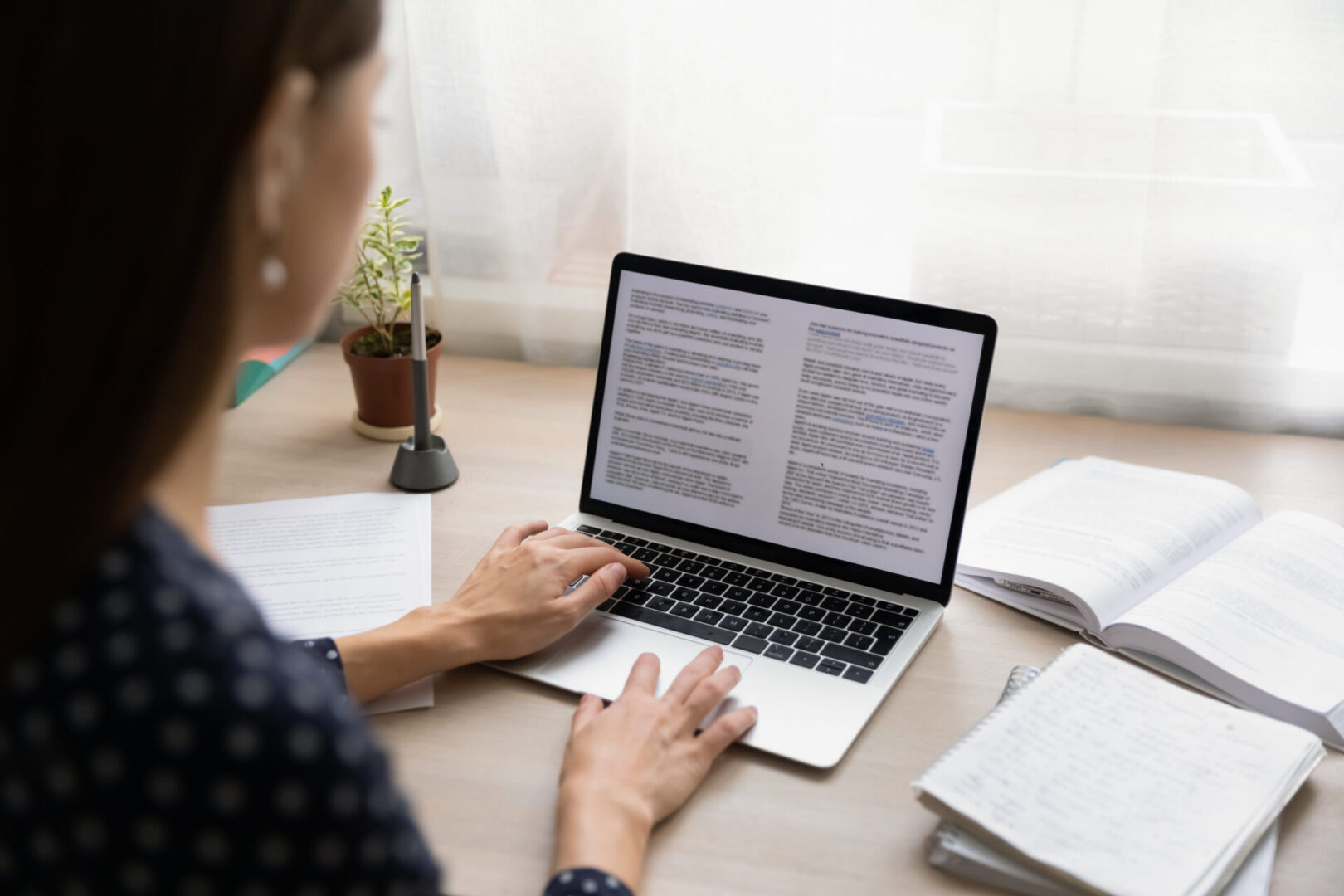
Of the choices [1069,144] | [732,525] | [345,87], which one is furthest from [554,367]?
[345,87]

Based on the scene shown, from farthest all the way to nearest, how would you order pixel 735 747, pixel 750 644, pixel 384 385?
pixel 384 385 → pixel 750 644 → pixel 735 747

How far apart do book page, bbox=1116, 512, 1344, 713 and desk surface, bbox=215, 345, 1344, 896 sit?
0.08m

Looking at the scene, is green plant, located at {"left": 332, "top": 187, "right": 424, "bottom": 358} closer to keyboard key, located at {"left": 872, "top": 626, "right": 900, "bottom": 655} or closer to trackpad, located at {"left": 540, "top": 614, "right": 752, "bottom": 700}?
trackpad, located at {"left": 540, "top": 614, "right": 752, "bottom": 700}

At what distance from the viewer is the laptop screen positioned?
3.18 feet

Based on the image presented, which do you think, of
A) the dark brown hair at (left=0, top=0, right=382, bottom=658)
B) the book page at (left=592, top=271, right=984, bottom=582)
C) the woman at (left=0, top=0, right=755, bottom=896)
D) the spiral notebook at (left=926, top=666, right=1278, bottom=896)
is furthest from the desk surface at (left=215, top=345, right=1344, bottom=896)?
the dark brown hair at (left=0, top=0, right=382, bottom=658)

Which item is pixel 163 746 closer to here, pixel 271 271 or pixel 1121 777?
pixel 271 271

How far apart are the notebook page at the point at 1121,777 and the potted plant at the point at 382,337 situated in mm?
786

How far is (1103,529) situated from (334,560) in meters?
0.71

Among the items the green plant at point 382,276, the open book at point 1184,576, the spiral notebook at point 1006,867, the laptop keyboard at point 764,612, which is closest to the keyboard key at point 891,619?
the laptop keyboard at point 764,612

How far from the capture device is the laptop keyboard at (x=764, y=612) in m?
0.92

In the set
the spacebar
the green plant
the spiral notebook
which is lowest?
the spiral notebook

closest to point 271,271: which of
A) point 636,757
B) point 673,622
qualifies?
point 636,757

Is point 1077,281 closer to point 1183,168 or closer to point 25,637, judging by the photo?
point 1183,168

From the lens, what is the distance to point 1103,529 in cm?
106
